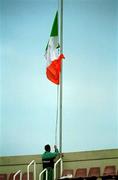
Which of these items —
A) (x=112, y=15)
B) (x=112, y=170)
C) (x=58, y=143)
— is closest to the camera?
(x=112, y=170)

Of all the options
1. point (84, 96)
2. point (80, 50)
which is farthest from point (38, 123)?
point (80, 50)

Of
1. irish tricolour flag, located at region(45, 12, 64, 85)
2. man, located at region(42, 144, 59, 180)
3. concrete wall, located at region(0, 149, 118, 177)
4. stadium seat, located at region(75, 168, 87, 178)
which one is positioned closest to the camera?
irish tricolour flag, located at region(45, 12, 64, 85)

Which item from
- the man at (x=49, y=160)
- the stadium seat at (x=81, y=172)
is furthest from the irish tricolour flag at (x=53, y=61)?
the stadium seat at (x=81, y=172)

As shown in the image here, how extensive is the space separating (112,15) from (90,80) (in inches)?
91.5

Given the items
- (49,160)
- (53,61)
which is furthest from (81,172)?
(53,61)

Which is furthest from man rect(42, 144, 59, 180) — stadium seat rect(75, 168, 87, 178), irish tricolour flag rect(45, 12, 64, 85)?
irish tricolour flag rect(45, 12, 64, 85)

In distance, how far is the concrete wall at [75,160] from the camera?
12398mm

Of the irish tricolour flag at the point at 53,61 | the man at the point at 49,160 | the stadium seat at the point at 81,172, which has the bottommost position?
the stadium seat at the point at 81,172

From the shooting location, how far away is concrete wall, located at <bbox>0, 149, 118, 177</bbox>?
1240 cm

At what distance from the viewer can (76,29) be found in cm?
1292

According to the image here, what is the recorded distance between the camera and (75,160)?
41.3 feet

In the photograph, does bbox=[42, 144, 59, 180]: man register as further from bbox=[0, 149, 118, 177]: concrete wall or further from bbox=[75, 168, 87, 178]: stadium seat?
bbox=[0, 149, 118, 177]: concrete wall

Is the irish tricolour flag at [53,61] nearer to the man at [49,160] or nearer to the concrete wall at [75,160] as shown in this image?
the man at [49,160]

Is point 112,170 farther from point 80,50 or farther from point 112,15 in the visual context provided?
point 112,15
